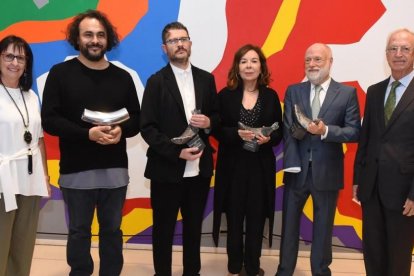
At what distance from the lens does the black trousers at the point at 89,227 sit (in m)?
2.54

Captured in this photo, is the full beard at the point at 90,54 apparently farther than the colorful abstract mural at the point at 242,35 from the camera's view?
No

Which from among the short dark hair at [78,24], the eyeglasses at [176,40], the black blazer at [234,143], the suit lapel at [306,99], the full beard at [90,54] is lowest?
the black blazer at [234,143]

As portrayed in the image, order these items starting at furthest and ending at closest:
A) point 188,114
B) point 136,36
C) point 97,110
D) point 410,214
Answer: point 136,36
point 188,114
point 97,110
point 410,214

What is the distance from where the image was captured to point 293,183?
276 cm

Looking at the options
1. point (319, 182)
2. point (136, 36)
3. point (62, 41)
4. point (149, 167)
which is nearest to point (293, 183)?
point (319, 182)

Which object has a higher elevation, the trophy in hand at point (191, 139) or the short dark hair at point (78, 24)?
the short dark hair at point (78, 24)

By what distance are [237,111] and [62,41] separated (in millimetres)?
1879

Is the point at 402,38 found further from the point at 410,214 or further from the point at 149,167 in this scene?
the point at 149,167

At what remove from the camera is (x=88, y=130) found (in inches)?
94.3

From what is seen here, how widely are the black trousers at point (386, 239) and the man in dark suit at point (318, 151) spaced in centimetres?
27

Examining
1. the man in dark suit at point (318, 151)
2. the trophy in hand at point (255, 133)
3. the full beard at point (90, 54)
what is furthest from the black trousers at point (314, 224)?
→ the full beard at point (90, 54)

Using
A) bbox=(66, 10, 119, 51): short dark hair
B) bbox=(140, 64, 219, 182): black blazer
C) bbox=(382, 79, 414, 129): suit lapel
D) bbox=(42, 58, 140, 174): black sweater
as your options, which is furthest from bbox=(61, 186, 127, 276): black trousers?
bbox=(382, 79, 414, 129): suit lapel

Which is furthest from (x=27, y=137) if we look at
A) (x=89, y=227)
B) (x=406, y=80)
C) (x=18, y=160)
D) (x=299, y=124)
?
(x=406, y=80)

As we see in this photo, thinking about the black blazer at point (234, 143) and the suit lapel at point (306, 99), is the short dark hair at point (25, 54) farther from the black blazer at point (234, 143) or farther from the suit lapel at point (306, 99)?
the suit lapel at point (306, 99)
